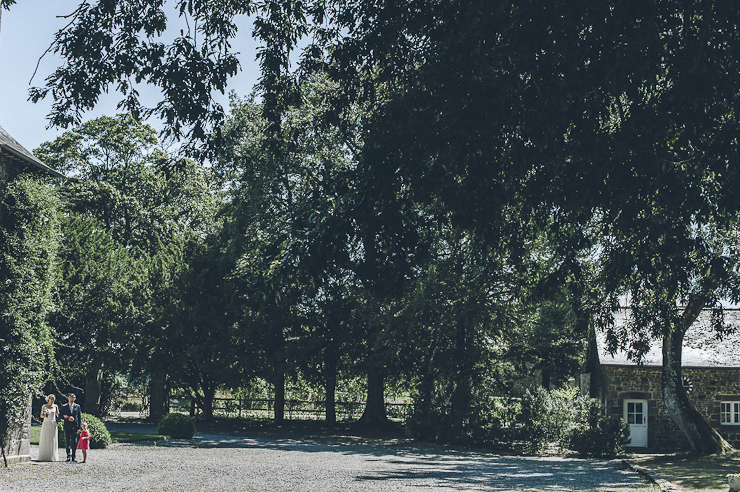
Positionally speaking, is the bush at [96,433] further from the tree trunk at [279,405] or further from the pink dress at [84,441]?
the tree trunk at [279,405]

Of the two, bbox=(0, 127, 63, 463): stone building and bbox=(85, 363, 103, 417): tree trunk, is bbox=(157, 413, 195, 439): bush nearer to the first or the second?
bbox=(0, 127, 63, 463): stone building

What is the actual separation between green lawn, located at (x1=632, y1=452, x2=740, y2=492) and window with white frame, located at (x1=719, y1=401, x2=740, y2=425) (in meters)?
3.97

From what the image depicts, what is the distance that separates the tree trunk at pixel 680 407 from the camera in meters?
23.0

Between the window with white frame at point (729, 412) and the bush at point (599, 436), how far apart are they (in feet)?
19.7

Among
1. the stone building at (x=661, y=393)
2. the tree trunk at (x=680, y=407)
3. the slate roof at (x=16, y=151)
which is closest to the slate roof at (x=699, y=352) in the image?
the stone building at (x=661, y=393)

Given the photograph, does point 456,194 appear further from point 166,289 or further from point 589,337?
point 166,289

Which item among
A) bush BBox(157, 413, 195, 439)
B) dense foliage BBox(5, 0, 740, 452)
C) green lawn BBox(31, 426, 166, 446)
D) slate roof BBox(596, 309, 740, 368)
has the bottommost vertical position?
green lawn BBox(31, 426, 166, 446)

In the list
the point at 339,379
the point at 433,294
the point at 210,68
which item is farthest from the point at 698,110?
the point at 339,379

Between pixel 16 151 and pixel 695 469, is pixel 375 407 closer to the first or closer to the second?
pixel 695 469

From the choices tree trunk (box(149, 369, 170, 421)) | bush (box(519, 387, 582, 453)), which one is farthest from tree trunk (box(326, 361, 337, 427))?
bush (box(519, 387, 582, 453))

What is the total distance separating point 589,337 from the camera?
26.3 metres

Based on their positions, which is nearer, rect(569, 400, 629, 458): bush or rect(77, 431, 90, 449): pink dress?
rect(77, 431, 90, 449): pink dress

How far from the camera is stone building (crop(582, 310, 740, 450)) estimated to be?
86.6 feet

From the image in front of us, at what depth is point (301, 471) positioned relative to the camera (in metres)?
15.5
